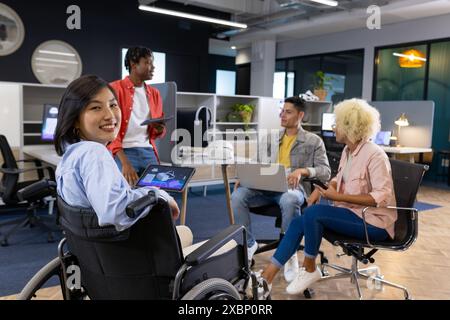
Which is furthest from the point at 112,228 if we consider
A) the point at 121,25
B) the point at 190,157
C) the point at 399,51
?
the point at 399,51

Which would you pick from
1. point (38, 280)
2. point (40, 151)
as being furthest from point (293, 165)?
point (40, 151)

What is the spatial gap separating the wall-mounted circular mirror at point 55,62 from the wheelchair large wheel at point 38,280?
626 cm

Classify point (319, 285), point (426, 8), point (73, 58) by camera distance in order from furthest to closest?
point (73, 58) → point (426, 8) → point (319, 285)

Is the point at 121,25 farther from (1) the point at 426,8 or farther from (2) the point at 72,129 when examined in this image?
(2) the point at 72,129

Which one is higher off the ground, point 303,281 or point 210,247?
point 210,247

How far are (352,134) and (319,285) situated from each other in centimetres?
105

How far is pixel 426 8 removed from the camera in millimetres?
7086

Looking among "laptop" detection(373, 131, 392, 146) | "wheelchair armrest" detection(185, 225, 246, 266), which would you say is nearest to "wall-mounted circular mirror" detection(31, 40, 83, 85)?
"laptop" detection(373, 131, 392, 146)

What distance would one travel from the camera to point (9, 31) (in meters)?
6.95

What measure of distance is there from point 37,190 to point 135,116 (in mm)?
1324

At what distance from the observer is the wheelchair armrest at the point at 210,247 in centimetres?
133

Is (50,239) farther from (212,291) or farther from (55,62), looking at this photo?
(55,62)

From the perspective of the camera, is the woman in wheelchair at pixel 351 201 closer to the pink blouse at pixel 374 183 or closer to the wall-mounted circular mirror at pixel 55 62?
the pink blouse at pixel 374 183

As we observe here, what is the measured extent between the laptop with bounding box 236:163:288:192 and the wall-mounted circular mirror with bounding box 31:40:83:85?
5.29 meters
